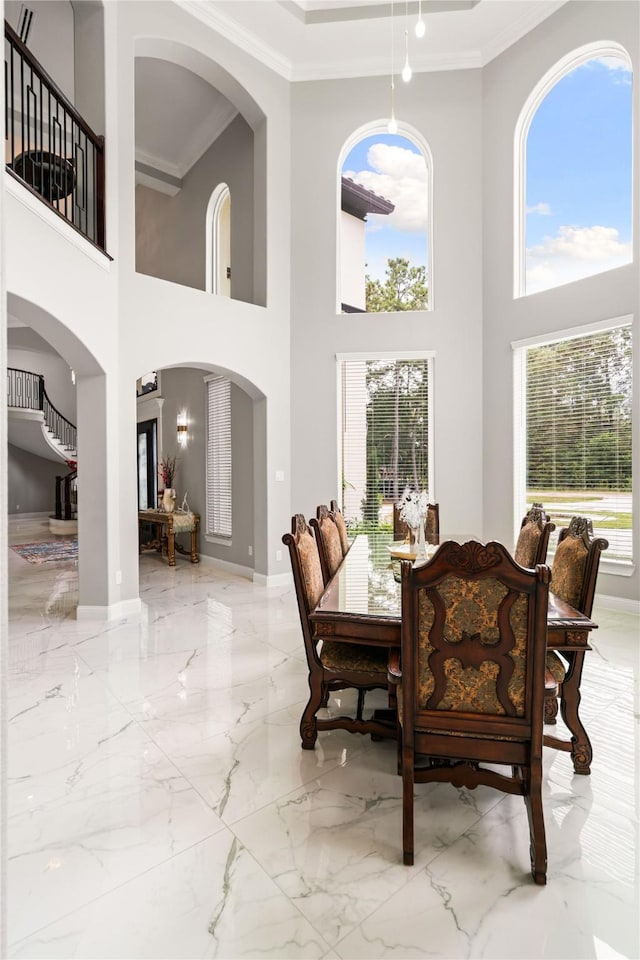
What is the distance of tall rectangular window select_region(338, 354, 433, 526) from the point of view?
588 cm

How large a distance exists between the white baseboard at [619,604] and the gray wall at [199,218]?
5124 millimetres

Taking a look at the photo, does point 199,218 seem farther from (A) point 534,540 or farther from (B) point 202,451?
(A) point 534,540

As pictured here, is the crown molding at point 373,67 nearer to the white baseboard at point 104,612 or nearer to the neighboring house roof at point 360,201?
the neighboring house roof at point 360,201

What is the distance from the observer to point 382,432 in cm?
596

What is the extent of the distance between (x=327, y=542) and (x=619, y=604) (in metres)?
3.18

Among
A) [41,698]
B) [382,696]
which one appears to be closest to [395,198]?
[382,696]

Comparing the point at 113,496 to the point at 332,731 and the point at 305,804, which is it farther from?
the point at 305,804

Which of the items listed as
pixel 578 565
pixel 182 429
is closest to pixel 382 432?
pixel 182 429

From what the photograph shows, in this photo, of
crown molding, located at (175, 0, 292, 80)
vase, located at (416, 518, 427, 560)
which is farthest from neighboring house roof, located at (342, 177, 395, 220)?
vase, located at (416, 518, 427, 560)

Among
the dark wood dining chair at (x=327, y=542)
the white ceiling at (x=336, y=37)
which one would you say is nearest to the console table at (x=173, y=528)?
the dark wood dining chair at (x=327, y=542)

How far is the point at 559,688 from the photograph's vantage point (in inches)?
83.3

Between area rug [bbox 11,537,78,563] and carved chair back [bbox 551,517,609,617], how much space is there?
293 inches

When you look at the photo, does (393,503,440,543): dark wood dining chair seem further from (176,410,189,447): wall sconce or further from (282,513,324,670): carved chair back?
(176,410,189,447): wall sconce

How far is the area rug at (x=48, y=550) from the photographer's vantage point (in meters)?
7.90
